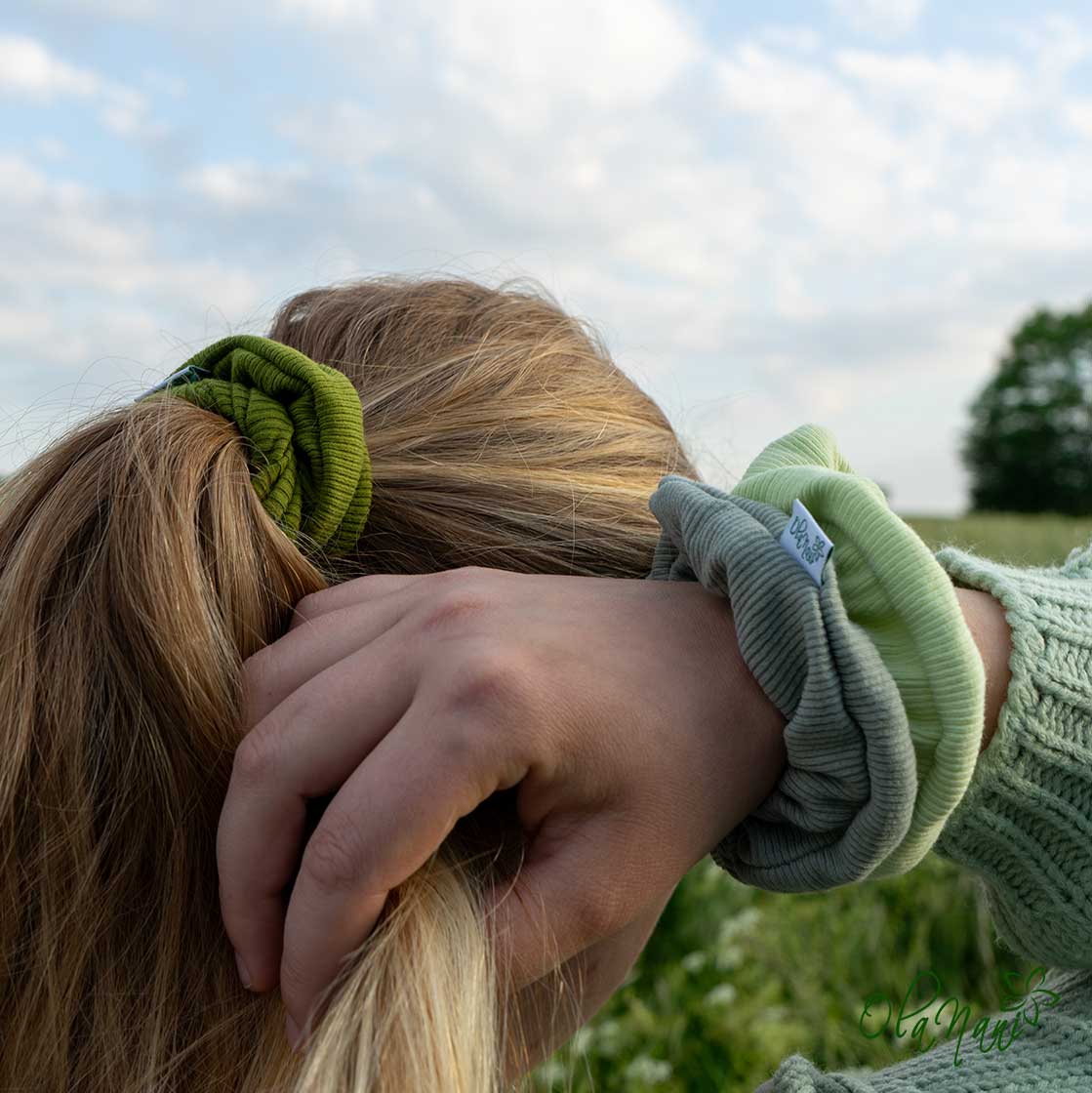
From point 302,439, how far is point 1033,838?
1.17 meters

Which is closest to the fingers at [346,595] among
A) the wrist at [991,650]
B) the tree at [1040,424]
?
the wrist at [991,650]

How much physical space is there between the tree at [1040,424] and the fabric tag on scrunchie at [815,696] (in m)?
54.0

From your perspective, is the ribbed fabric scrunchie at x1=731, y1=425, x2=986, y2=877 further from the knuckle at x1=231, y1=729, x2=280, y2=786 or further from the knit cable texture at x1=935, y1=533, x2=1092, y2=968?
the knuckle at x1=231, y1=729, x2=280, y2=786

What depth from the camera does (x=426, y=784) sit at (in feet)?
3.45

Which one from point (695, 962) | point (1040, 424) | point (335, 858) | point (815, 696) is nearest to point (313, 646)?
point (335, 858)

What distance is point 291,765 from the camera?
1138 mm

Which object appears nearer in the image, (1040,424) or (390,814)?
(390,814)

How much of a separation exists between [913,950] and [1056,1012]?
2.24 m

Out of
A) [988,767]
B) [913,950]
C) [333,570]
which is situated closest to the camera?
[988,767]

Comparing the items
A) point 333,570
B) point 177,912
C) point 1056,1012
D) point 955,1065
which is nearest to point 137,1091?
point 177,912

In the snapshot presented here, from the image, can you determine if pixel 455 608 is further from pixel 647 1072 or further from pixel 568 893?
pixel 647 1072

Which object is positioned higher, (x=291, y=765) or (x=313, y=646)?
(x=313, y=646)

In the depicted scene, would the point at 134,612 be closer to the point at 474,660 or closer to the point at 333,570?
the point at 333,570

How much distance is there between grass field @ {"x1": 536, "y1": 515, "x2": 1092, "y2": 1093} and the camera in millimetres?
3166
